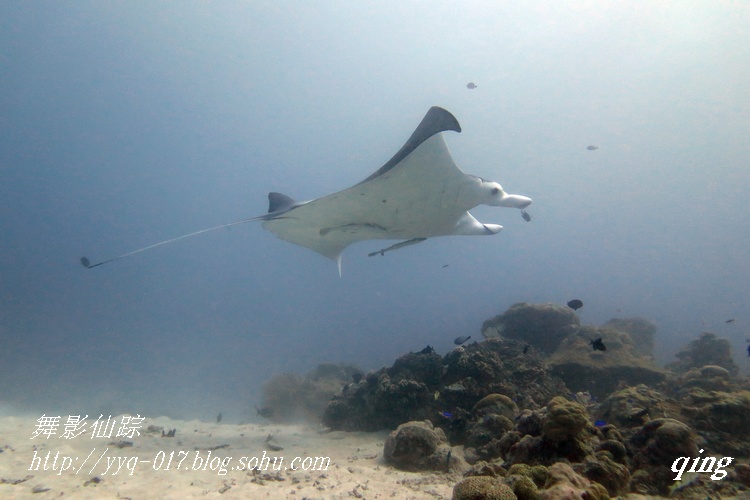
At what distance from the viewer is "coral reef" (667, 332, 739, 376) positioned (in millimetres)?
11891

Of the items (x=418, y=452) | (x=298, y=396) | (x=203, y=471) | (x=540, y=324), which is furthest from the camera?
(x=298, y=396)

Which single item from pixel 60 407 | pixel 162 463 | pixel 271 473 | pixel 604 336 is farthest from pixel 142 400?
pixel 604 336

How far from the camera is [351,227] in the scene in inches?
270

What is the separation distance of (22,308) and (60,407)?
168 feet

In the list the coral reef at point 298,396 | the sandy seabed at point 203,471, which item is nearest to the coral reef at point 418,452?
the sandy seabed at point 203,471

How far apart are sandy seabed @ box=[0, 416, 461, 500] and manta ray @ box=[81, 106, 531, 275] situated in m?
2.84

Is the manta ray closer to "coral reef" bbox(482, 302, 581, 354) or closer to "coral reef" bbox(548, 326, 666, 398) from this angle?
"coral reef" bbox(548, 326, 666, 398)

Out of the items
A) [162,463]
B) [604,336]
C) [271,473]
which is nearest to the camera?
[271,473]

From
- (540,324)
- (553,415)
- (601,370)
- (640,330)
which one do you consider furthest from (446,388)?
(640,330)

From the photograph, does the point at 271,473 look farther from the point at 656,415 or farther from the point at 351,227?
the point at 656,415

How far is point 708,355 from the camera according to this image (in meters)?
12.4

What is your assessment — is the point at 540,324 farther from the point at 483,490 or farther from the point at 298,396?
the point at 483,490

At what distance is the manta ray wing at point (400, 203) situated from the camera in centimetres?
501

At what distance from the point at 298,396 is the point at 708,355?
635 inches
